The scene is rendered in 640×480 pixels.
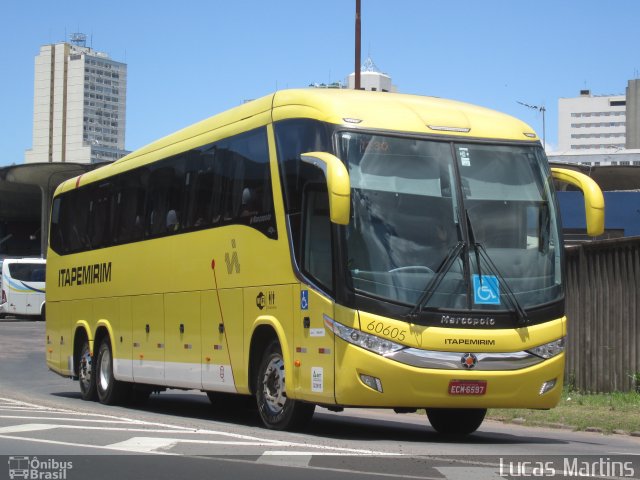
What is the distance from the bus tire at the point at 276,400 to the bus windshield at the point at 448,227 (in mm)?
1903

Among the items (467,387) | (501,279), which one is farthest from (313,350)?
(501,279)

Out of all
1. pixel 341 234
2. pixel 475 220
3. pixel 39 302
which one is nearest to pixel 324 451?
pixel 341 234

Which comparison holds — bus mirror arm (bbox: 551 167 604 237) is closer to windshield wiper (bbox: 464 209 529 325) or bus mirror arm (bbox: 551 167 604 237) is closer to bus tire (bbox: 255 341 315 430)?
windshield wiper (bbox: 464 209 529 325)

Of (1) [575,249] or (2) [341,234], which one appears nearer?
(2) [341,234]

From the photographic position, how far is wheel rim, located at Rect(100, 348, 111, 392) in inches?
774

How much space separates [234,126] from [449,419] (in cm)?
460

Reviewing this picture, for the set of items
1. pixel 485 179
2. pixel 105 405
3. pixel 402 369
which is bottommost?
pixel 105 405

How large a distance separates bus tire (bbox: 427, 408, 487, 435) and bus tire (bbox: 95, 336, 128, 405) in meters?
7.10

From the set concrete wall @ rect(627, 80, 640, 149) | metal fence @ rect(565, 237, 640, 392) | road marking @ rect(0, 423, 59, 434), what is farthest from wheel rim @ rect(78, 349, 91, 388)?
concrete wall @ rect(627, 80, 640, 149)

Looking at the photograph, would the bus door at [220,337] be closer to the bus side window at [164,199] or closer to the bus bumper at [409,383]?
the bus side window at [164,199]

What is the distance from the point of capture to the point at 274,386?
13.3 metres

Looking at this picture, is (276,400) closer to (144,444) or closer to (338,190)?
(144,444)

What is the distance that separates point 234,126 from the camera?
14891 mm

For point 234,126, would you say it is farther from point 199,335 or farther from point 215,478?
point 215,478
